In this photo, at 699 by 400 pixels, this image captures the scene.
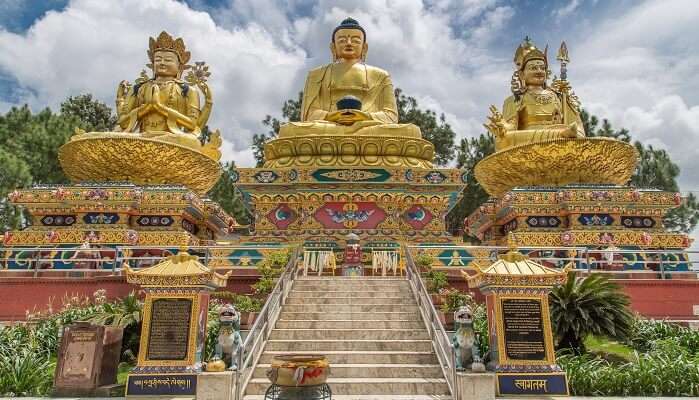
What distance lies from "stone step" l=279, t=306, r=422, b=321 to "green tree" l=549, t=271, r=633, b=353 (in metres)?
2.50

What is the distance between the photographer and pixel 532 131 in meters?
19.1

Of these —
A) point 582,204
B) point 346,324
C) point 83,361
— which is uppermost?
point 582,204

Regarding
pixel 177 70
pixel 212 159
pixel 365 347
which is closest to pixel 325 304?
pixel 365 347

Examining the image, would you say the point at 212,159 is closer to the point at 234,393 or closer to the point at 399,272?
the point at 399,272

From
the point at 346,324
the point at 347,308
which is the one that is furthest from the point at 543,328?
the point at 347,308

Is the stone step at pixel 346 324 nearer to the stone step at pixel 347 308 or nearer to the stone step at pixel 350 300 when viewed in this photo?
the stone step at pixel 347 308

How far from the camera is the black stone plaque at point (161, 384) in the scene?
329 inches

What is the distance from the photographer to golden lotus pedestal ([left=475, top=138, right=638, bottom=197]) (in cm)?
1805

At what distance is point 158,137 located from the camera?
62.5 feet

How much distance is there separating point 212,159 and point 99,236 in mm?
5198

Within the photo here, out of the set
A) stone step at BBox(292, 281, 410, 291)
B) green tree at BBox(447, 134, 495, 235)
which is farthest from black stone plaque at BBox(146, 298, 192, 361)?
green tree at BBox(447, 134, 495, 235)

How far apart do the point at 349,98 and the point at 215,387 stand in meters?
13.5

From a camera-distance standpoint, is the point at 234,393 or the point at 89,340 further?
the point at 89,340

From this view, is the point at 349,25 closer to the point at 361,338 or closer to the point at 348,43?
the point at 348,43
